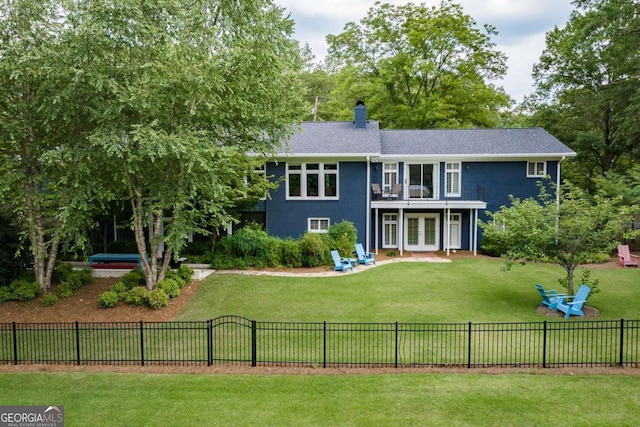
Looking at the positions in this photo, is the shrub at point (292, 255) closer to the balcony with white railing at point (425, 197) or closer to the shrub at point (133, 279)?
the balcony with white railing at point (425, 197)

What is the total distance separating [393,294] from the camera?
14906 millimetres

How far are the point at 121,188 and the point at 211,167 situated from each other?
3.36 meters

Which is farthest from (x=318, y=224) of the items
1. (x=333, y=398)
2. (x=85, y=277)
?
(x=333, y=398)

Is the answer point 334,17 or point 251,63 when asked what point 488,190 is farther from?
point 334,17

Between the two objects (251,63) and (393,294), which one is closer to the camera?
(251,63)

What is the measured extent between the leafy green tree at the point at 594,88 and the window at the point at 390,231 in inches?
471

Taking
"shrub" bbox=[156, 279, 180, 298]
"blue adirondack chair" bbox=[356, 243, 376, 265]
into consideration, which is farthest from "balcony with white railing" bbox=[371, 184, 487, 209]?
"shrub" bbox=[156, 279, 180, 298]

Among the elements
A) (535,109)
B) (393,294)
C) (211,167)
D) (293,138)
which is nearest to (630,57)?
(535,109)

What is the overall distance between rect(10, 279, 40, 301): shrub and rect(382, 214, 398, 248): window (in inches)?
635

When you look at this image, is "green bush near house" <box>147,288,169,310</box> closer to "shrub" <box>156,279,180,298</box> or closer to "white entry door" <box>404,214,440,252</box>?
"shrub" <box>156,279,180,298</box>

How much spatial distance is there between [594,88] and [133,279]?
2978 centimetres

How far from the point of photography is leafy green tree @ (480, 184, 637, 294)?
41.9 feet

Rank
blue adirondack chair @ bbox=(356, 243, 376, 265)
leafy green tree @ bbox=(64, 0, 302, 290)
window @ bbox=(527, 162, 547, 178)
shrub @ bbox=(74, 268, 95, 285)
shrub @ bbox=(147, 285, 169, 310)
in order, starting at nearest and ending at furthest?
leafy green tree @ bbox=(64, 0, 302, 290) → shrub @ bbox=(147, 285, 169, 310) → shrub @ bbox=(74, 268, 95, 285) → blue adirondack chair @ bbox=(356, 243, 376, 265) → window @ bbox=(527, 162, 547, 178)

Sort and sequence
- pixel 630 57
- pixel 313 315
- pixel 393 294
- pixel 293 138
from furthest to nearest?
pixel 630 57 → pixel 293 138 → pixel 393 294 → pixel 313 315
